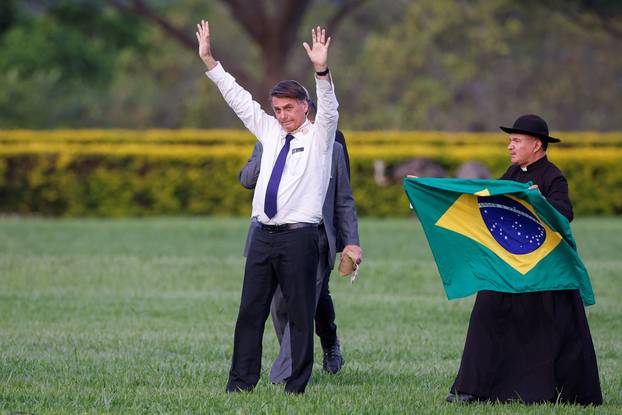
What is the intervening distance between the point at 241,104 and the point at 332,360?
2.18 meters

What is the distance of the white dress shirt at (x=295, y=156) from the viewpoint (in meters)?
6.67

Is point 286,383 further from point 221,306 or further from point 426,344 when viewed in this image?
point 221,306

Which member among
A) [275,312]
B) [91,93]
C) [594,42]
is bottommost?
[275,312]

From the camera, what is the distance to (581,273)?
268 inches

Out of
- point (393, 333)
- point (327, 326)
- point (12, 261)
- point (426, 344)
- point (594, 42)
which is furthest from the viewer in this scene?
point (594, 42)

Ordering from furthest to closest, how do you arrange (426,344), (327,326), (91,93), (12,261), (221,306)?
(91,93)
(12,261)
(221,306)
(426,344)
(327,326)

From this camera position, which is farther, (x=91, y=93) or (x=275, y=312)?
(x=91, y=93)

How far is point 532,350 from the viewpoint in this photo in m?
6.77

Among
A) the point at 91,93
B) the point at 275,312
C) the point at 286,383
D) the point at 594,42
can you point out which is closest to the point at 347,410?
the point at 286,383

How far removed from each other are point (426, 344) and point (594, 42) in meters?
31.1

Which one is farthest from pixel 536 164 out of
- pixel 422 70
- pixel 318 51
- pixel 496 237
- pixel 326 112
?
pixel 422 70

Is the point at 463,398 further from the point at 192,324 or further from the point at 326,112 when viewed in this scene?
the point at 192,324

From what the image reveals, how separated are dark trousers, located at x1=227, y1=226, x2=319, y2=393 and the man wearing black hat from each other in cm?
95

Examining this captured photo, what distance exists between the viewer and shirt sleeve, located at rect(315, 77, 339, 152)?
6465 millimetres
